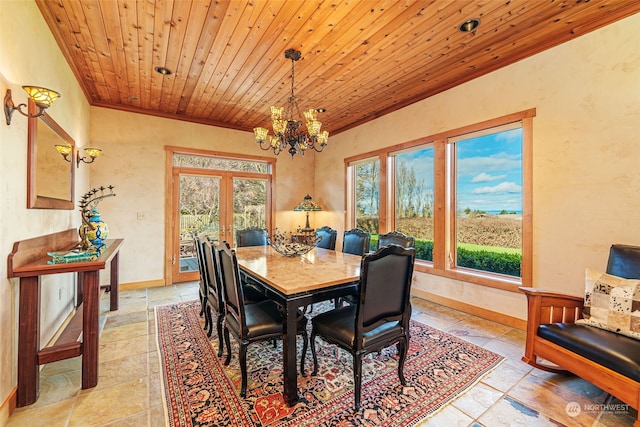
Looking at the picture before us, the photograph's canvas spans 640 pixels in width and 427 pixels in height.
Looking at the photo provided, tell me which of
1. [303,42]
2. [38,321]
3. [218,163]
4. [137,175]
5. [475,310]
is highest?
[303,42]

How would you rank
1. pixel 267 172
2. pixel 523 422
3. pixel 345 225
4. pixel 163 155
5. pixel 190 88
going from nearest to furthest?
pixel 523 422, pixel 190 88, pixel 163 155, pixel 345 225, pixel 267 172

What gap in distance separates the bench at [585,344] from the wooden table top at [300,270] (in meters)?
1.45

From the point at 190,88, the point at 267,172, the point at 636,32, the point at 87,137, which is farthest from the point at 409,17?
the point at 87,137

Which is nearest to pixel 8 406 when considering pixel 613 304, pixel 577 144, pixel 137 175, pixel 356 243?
pixel 356 243

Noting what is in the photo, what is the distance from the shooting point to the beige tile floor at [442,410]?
1646 millimetres

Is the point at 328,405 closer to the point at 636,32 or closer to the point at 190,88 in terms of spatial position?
the point at 636,32

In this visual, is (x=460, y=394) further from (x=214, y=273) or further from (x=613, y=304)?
(x=214, y=273)

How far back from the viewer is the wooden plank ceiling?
2213mm

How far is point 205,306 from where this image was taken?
2.88 m

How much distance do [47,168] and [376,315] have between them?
3.00 m

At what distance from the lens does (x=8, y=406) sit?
167 centimetres

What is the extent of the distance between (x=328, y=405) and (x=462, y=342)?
1.59 m

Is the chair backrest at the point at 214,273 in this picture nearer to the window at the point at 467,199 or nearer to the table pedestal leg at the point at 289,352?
the table pedestal leg at the point at 289,352

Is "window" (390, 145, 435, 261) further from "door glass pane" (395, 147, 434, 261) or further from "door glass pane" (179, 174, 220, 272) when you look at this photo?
"door glass pane" (179, 174, 220, 272)
